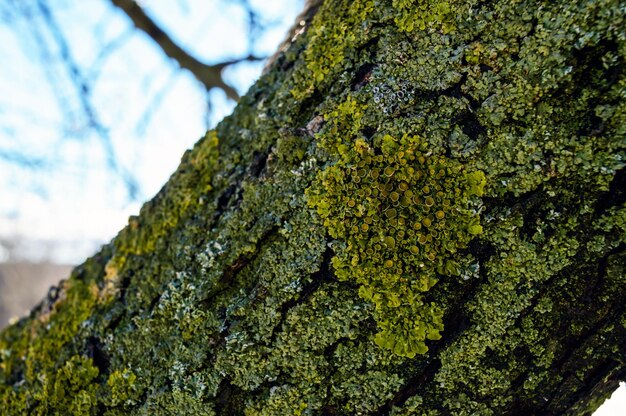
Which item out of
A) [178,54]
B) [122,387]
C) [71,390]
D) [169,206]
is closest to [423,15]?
[169,206]

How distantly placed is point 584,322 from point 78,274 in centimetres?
129

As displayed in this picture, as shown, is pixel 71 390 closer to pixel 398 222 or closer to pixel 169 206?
pixel 169 206

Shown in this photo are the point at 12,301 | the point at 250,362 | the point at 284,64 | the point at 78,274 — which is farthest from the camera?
the point at 12,301

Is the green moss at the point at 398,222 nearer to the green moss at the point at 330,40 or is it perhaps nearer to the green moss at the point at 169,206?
the green moss at the point at 330,40

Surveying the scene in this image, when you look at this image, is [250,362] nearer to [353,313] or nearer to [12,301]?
[353,313]

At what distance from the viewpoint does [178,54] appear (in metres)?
2.89

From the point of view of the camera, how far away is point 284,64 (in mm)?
1143

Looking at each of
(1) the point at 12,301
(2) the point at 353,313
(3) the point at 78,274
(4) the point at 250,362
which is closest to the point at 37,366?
(3) the point at 78,274

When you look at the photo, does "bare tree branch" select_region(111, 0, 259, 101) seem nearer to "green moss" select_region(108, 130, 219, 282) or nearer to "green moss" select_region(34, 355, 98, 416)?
"green moss" select_region(108, 130, 219, 282)

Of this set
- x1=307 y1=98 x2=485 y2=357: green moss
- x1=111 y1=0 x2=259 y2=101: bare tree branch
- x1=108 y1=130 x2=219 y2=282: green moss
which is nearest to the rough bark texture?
x1=307 y1=98 x2=485 y2=357: green moss

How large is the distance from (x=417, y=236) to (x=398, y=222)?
43mm

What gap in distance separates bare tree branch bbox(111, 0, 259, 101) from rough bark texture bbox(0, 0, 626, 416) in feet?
6.76

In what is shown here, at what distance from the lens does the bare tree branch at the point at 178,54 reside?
2758 mm

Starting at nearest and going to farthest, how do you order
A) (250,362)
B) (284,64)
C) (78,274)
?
(250,362)
(284,64)
(78,274)
